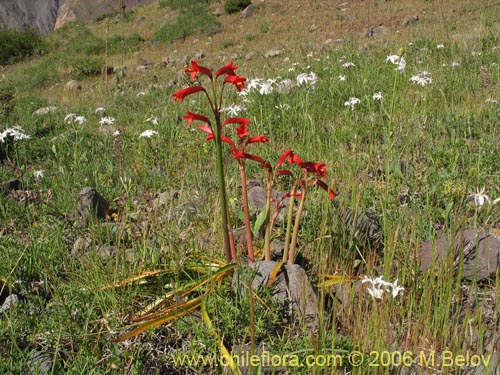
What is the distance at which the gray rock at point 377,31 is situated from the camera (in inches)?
412

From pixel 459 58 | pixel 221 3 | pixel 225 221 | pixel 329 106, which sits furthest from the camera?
pixel 221 3

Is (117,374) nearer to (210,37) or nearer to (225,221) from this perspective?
(225,221)

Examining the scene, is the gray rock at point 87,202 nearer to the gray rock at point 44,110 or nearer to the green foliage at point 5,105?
the green foliage at point 5,105

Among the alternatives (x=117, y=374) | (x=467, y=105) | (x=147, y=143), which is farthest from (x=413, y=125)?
(x=117, y=374)

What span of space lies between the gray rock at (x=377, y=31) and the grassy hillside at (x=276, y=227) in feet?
8.73

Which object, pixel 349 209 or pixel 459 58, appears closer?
pixel 349 209

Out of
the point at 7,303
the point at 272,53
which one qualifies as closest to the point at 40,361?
the point at 7,303

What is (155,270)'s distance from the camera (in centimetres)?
200

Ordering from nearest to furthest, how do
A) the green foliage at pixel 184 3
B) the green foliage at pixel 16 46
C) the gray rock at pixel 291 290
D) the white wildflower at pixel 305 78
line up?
1. the gray rock at pixel 291 290
2. the white wildflower at pixel 305 78
3. the green foliage at pixel 16 46
4. the green foliage at pixel 184 3

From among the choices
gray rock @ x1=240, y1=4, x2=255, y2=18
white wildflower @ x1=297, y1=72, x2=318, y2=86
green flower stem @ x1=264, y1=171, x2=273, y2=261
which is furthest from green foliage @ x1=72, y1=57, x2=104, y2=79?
green flower stem @ x1=264, y1=171, x2=273, y2=261

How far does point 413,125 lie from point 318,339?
281cm

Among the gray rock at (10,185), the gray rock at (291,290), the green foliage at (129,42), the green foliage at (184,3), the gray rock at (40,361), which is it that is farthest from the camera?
the green foliage at (184,3)

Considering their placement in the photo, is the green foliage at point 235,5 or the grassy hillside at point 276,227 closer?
the grassy hillside at point 276,227

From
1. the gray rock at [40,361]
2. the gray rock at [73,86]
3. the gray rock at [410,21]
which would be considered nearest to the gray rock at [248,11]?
the gray rock at [410,21]
